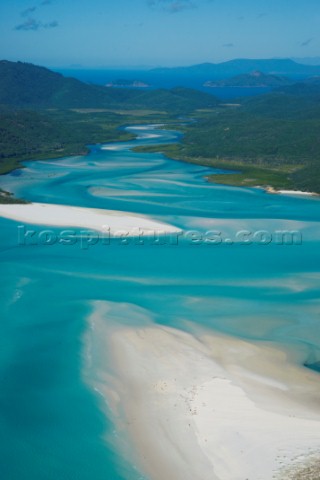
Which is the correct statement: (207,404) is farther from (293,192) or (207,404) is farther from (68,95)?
(68,95)

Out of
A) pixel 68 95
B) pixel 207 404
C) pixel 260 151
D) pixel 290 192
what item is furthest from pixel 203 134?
pixel 207 404

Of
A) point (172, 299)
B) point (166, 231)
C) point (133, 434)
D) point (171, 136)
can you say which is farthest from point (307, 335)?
point (171, 136)

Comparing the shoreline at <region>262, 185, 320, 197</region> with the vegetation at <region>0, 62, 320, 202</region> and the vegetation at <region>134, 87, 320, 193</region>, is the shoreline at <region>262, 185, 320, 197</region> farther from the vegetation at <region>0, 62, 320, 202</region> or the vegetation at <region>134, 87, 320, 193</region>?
the vegetation at <region>0, 62, 320, 202</region>
